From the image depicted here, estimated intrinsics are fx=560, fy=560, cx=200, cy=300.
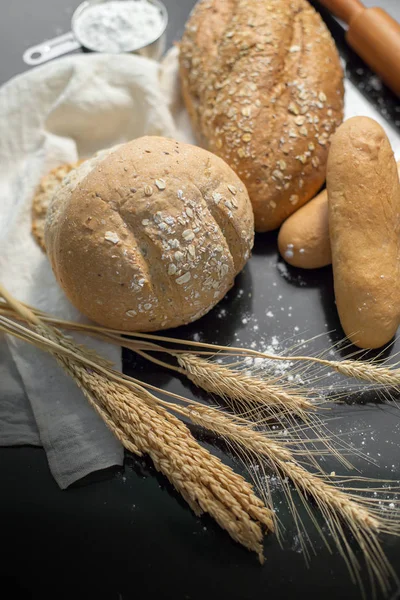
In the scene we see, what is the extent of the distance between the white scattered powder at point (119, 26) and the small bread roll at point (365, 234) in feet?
2.72

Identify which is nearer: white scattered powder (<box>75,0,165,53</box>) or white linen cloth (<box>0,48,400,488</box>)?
white linen cloth (<box>0,48,400,488</box>)

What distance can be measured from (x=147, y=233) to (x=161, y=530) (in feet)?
2.00

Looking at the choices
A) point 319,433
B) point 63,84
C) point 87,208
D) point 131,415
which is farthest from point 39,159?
point 319,433

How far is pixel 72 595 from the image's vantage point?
1077 mm

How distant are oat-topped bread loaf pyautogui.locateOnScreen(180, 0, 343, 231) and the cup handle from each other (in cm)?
59

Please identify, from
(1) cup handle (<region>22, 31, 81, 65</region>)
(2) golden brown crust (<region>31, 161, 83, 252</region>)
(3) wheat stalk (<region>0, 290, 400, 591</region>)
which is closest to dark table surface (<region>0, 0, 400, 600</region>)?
(3) wheat stalk (<region>0, 290, 400, 591</region>)

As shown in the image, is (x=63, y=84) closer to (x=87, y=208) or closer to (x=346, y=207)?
(x=87, y=208)

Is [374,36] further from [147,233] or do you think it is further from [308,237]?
[147,233]

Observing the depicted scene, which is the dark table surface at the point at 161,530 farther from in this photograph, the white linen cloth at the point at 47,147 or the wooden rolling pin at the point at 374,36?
the wooden rolling pin at the point at 374,36

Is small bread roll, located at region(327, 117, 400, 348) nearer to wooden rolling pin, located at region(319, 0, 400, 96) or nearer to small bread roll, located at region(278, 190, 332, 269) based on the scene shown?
small bread roll, located at region(278, 190, 332, 269)

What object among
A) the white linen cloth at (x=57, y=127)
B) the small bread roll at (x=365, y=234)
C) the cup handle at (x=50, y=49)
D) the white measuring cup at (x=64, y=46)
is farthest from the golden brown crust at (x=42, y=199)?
the small bread roll at (x=365, y=234)

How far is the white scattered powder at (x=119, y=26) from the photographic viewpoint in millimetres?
1778

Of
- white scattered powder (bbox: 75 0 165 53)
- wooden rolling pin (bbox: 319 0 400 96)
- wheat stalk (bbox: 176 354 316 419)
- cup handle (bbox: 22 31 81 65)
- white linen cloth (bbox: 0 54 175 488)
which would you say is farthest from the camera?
cup handle (bbox: 22 31 81 65)

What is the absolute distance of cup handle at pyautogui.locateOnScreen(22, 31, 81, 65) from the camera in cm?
198
